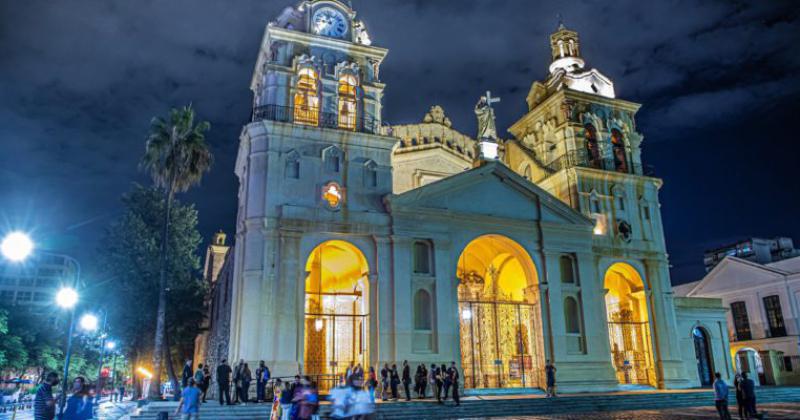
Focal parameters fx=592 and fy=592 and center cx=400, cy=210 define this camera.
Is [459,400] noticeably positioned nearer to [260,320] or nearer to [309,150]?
[260,320]

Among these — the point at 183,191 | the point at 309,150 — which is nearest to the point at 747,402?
the point at 309,150

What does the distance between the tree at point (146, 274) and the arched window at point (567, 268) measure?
66.4 ft

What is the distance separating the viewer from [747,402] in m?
16.9

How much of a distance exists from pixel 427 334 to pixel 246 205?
894cm

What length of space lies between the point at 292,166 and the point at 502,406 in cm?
1227

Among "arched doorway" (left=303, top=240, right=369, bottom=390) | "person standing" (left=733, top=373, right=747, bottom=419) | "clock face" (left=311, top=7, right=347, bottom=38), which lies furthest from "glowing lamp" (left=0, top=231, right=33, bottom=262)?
"person standing" (left=733, top=373, right=747, bottom=419)

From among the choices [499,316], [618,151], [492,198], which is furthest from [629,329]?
[492,198]

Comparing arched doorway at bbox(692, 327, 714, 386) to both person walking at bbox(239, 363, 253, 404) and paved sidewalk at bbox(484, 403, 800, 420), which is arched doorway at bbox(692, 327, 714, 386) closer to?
paved sidewalk at bbox(484, 403, 800, 420)

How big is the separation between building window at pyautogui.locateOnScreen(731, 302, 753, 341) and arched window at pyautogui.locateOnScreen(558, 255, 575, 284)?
20093 millimetres

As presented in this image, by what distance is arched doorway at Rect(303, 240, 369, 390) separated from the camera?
23.9m

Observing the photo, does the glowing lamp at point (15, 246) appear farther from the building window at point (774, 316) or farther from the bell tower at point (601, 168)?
the building window at point (774, 316)

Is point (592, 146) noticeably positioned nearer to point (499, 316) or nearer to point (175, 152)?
point (499, 316)

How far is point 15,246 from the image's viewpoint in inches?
519

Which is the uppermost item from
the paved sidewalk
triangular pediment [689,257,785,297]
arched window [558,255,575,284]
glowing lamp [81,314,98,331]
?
triangular pediment [689,257,785,297]
